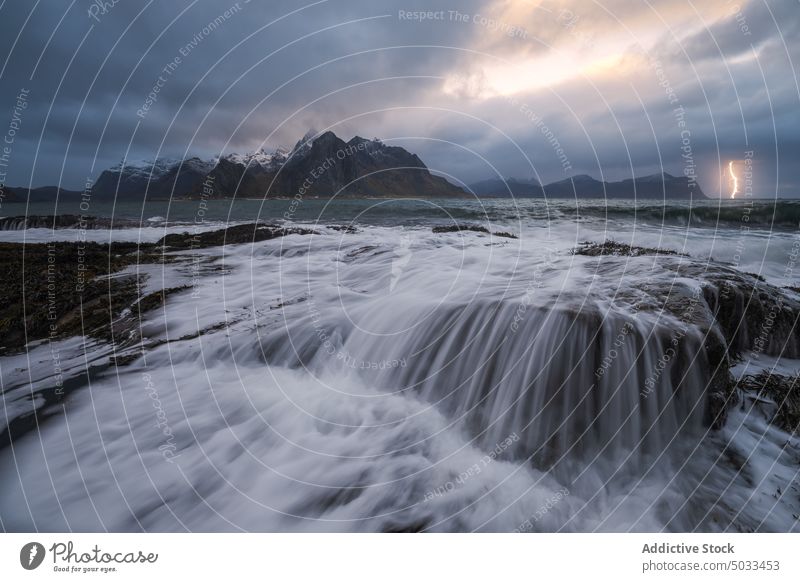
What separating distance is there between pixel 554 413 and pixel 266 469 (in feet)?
10.2

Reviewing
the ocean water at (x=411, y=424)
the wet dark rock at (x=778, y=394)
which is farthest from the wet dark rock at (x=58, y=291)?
the wet dark rock at (x=778, y=394)

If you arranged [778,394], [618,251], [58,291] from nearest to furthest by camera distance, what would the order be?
[778,394] < [58,291] < [618,251]

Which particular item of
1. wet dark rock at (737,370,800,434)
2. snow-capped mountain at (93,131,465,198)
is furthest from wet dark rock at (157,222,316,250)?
wet dark rock at (737,370,800,434)

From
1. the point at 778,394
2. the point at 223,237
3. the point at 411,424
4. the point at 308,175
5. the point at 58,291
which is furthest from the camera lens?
the point at 308,175

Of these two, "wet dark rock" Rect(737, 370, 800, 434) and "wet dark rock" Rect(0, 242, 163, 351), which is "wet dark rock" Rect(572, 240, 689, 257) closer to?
"wet dark rock" Rect(737, 370, 800, 434)

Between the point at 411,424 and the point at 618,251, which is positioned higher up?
the point at 618,251

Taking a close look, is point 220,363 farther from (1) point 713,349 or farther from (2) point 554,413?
(1) point 713,349
